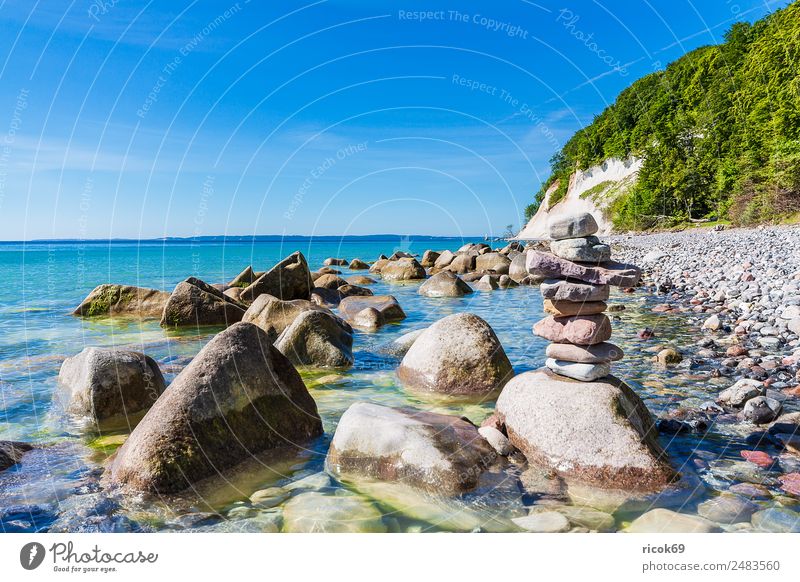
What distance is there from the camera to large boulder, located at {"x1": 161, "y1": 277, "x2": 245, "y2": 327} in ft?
55.3

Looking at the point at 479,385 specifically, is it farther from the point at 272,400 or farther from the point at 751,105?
the point at 751,105

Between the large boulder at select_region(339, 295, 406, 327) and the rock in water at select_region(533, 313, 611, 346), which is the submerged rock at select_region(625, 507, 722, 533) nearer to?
the rock in water at select_region(533, 313, 611, 346)

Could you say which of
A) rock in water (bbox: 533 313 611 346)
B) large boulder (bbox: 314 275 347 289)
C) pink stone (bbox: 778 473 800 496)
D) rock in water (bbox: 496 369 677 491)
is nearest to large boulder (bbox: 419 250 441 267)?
Result: large boulder (bbox: 314 275 347 289)

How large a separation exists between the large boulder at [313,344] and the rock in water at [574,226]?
6.30 m

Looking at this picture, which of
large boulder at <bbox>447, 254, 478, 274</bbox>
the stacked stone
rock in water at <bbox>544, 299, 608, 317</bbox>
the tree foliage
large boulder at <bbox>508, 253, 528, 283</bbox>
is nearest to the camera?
the stacked stone

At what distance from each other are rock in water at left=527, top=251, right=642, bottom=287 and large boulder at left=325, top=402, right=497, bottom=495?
230 cm

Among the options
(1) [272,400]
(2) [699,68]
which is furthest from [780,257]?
(2) [699,68]

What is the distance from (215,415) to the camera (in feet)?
20.2

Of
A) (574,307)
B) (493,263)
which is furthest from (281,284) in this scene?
(493,263)

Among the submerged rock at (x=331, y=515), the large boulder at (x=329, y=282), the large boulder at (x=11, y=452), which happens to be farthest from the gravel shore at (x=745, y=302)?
the large boulder at (x=329, y=282)

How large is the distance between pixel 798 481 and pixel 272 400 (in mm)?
6291

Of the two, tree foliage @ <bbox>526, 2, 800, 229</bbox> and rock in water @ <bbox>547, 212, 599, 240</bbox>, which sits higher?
tree foliage @ <bbox>526, 2, 800, 229</bbox>

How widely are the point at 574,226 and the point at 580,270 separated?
0.58 meters

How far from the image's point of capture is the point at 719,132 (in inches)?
2341
